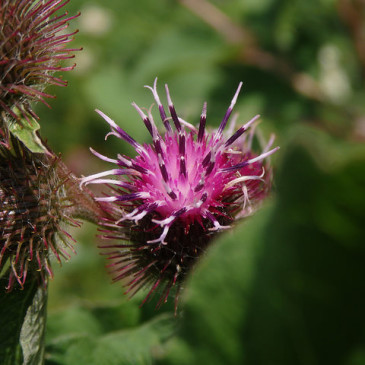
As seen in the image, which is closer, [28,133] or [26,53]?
[28,133]

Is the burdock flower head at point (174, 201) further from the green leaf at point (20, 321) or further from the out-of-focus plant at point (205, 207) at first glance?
the green leaf at point (20, 321)

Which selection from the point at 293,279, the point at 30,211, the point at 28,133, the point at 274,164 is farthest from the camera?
the point at 274,164

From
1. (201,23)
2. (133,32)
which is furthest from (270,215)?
(133,32)

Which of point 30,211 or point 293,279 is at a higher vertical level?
point 30,211

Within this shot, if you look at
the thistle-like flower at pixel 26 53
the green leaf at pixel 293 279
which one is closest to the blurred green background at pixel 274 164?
the green leaf at pixel 293 279

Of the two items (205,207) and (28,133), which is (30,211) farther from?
(205,207)

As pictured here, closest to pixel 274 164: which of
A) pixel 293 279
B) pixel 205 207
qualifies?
pixel 205 207

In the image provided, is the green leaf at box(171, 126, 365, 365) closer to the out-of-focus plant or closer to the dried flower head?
the out-of-focus plant
